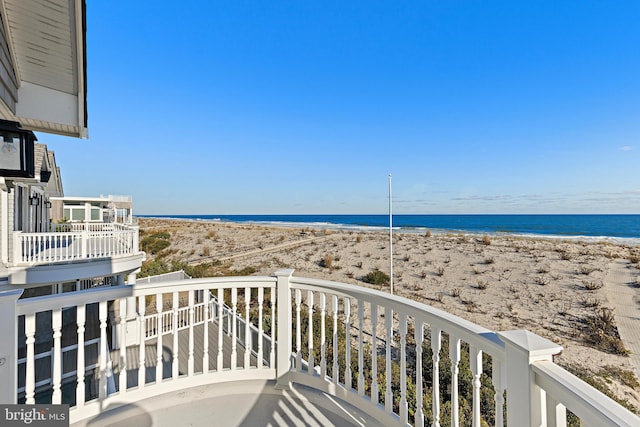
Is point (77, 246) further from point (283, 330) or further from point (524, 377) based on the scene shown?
point (524, 377)

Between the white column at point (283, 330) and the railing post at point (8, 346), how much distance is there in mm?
1559

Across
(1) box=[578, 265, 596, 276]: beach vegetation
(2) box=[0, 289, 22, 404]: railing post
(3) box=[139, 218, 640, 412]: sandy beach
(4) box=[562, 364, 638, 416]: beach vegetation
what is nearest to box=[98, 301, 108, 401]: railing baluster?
(2) box=[0, 289, 22, 404]: railing post

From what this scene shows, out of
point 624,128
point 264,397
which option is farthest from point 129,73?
point 624,128

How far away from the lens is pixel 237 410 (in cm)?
219

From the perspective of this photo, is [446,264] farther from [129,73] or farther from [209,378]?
[129,73]

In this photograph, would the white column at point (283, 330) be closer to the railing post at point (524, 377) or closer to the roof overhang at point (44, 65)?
the railing post at point (524, 377)

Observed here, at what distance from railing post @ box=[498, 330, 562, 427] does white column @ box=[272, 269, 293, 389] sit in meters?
1.71

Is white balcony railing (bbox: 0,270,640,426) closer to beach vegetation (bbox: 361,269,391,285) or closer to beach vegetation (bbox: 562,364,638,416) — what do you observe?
beach vegetation (bbox: 562,364,638,416)

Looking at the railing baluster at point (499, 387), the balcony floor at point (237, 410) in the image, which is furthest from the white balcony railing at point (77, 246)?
the railing baluster at point (499, 387)

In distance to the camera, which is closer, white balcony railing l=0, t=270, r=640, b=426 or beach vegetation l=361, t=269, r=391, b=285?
white balcony railing l=0, t=270, r=640, b=426

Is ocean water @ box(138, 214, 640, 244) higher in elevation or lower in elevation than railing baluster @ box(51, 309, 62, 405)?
lower

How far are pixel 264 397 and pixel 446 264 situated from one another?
11.7m

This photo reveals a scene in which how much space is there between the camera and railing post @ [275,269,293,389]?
2514 mm

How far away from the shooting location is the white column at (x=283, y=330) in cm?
251
